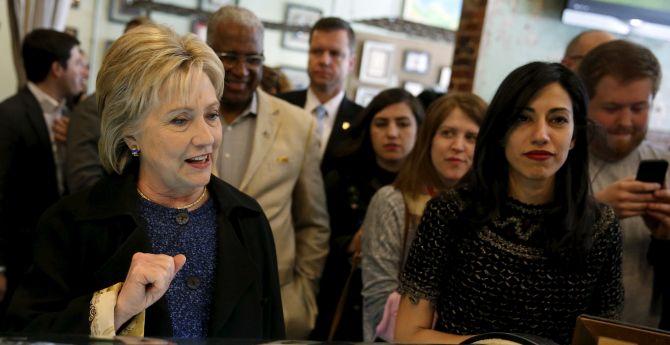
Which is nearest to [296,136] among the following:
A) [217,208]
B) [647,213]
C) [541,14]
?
[217,208]

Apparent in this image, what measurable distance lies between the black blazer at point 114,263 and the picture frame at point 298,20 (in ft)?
28.9

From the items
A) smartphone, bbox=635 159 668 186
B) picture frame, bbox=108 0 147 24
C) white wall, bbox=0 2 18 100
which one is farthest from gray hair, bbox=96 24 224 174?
picture frame, bbox=108 0 147 24

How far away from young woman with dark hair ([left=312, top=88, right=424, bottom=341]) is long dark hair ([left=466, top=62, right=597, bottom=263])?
1160 mm

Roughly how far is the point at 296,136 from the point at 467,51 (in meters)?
1.70

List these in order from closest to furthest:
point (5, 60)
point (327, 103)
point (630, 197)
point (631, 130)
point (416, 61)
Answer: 1. point (630, 197)
2. point (631, 130)
3. point (327, 103)
4. point (416, 61)
5. point (5, 60)

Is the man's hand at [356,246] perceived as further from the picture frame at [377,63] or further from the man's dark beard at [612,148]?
the picture frame at [377,63]

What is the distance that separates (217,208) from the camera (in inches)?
80.8

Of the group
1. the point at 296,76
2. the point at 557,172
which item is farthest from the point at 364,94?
the point at 557,172

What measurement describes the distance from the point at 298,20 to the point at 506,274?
8.97m

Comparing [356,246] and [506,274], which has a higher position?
[506,274]

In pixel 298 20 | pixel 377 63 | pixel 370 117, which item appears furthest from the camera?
pixel 298 20

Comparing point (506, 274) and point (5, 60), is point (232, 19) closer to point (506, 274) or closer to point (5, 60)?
point (506, 274)

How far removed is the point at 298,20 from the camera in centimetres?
1067

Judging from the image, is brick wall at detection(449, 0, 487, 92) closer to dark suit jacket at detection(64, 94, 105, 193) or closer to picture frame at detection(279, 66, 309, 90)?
dark suit jacket at detection(64, 94, 105, 193)
